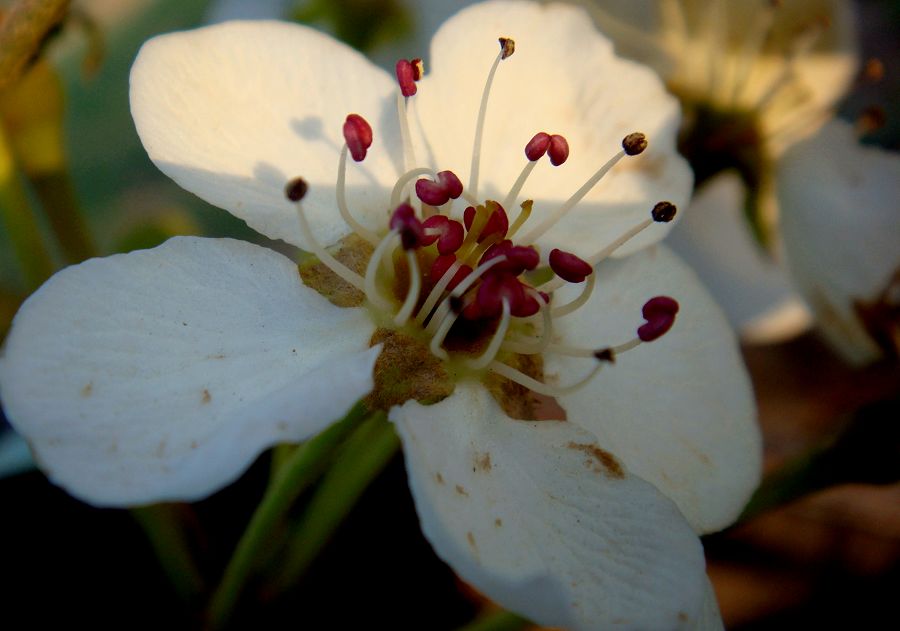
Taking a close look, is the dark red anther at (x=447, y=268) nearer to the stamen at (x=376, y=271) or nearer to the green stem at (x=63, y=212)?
the stamen at (x=376, y=271)

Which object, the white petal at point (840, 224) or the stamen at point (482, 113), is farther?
the white petal at point (840, 224)

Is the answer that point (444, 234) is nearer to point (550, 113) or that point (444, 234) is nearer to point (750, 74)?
point (550, 113)

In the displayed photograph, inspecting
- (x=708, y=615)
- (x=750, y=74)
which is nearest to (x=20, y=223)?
(x=708, y=615)

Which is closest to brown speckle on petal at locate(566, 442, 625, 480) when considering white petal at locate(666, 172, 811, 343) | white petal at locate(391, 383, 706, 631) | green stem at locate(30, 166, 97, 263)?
white petal at locate(391, 383, 706, 631)

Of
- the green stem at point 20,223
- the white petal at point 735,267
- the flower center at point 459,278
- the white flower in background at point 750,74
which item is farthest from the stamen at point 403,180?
the white petal at point 735,267

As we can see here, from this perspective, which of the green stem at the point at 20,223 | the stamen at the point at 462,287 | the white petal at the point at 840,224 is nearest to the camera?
the stamen at the point at 462,287

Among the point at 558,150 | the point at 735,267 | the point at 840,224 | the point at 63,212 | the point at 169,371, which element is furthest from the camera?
the point at 735,267

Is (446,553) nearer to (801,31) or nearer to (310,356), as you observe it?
(310,356)
